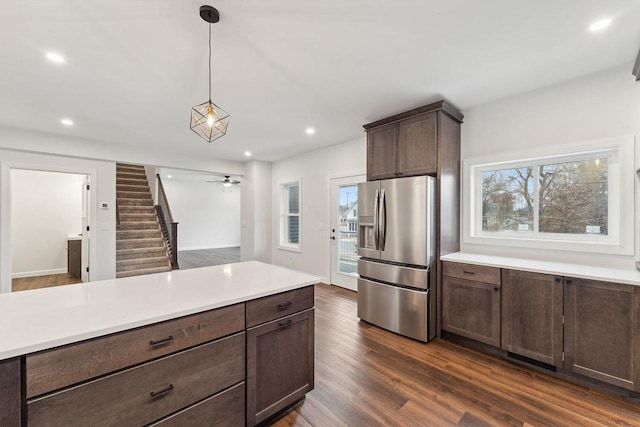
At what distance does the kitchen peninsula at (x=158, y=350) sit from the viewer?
40.0 inches

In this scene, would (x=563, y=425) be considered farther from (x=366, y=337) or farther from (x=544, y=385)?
(x=366, y=337)

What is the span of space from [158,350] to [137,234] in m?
6.46

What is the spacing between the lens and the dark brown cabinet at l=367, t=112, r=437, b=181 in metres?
2.94

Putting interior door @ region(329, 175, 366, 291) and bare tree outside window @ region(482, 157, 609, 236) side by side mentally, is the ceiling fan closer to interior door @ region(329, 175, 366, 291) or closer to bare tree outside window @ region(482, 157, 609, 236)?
interior door @ region(329, 175, 366, 291)

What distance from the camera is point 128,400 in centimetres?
118

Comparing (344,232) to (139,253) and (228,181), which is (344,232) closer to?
(139,253)

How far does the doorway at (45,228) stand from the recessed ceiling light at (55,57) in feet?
13.0

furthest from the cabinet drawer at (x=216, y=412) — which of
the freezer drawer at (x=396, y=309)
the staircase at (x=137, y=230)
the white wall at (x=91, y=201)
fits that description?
the staircase at (x=137, y=230)

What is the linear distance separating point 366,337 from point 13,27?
389 cm

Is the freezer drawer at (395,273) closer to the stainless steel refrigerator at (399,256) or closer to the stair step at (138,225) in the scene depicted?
the stainless steel refrigerator at (399,256)

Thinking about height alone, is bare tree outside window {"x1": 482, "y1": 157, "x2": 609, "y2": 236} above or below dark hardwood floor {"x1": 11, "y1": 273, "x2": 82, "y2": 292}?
above

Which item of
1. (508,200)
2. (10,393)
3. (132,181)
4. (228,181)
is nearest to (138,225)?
(132,181)

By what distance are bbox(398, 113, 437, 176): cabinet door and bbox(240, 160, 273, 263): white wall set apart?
385cm

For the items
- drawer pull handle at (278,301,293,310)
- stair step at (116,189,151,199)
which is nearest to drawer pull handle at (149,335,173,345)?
drawer pull handle at (278,301,293,310)
